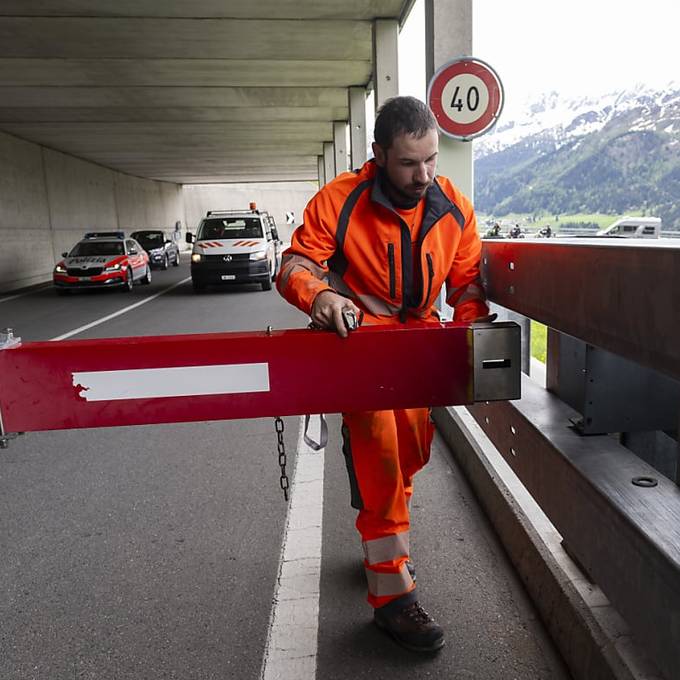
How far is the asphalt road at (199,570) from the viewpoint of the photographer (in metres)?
2.54

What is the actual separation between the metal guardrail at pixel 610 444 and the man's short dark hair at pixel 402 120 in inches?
20.0

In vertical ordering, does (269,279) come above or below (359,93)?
below

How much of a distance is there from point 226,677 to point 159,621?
50cm

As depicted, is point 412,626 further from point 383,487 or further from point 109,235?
point 109,235

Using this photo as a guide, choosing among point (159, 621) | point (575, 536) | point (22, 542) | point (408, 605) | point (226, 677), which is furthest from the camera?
point (22, 542)

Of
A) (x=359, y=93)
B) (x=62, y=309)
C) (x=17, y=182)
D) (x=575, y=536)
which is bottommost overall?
(x=62, y=309)

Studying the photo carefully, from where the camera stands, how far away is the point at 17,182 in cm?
2338

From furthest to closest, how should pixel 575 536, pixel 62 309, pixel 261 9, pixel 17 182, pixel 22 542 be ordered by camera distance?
pixel 17 182 → pixel 62 309 → pixel 261 9 → pixel 22 542 → pixel 575 536

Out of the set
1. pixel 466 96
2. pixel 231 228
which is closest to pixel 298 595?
pixel 466 96

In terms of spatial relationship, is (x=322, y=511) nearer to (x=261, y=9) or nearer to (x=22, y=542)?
(x=22, y=542)

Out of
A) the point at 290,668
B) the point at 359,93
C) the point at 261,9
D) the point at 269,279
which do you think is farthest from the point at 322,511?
the point at 359,93

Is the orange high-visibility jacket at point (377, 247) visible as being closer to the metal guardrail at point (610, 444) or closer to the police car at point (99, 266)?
the metal guardrail at point (610, 444)

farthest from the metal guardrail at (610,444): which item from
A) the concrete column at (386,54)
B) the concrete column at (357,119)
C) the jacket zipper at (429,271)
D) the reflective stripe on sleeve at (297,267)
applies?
the concrete column at (357,119)

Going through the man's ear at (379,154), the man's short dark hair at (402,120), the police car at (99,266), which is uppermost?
the man's short dark hair at (402,120)
